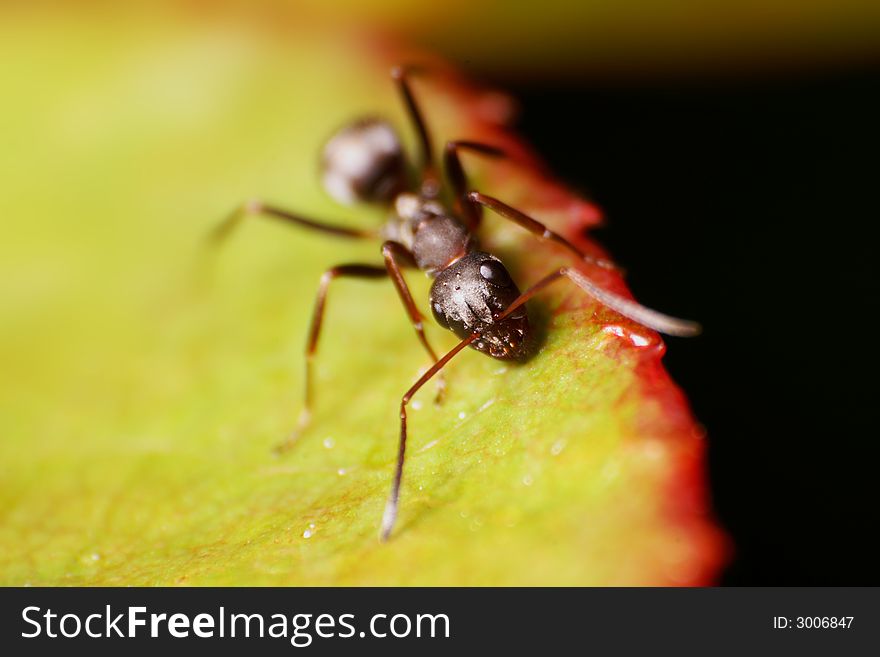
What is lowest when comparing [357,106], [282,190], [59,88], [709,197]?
[709,197]

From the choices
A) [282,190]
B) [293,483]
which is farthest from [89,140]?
[293,483]

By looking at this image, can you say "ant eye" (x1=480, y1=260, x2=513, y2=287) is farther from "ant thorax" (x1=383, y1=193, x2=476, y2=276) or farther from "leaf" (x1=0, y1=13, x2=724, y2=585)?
"ant thorax" (x1=383, y1=193, x2=476, y2=276)

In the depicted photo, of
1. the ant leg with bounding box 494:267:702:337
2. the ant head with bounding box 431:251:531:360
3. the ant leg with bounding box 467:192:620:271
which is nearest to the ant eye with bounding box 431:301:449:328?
the ant head with bounding box 431:251:531:360

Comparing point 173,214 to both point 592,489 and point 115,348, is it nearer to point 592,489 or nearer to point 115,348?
point 115,348

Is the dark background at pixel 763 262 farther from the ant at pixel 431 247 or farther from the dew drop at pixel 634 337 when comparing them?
the dew drop at pixel 634 337

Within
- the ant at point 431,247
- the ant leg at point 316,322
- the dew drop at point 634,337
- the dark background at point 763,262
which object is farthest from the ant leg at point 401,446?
the dark background at point 763,262
